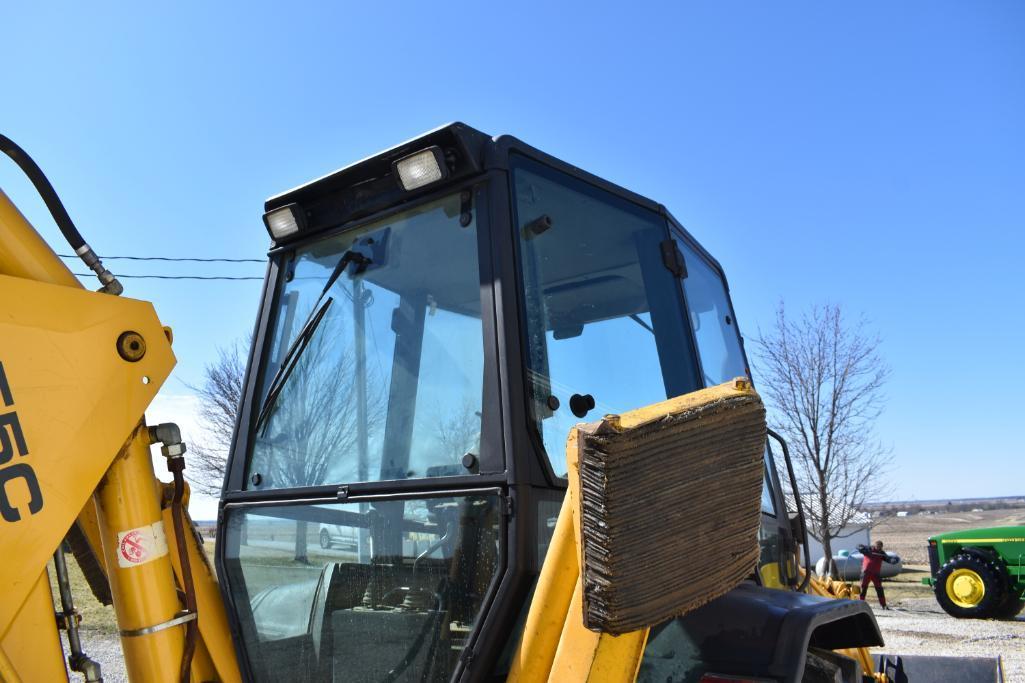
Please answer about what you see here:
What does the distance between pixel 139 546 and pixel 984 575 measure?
15501 millimetres

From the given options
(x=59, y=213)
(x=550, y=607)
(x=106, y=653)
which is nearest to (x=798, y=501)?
(x=550, y=607)

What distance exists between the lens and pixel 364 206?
8.79ft

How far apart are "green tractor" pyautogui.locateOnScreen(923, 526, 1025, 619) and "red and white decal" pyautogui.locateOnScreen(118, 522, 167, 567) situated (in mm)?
15388

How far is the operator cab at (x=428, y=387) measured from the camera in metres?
2.19

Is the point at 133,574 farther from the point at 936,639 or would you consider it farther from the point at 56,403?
the point at 936,639

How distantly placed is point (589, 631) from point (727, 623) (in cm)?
69

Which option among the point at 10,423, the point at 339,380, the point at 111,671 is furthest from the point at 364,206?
the point at 111,671

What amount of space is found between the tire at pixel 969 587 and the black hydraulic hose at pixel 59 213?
15.6 m

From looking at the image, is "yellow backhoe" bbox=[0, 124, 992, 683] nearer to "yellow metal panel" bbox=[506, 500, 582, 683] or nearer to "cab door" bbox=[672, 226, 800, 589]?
"yellow metal panel" bbox=[506, 500, 582, 683]

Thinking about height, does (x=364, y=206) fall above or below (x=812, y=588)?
above

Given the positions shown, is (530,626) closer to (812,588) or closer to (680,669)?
(680,669)

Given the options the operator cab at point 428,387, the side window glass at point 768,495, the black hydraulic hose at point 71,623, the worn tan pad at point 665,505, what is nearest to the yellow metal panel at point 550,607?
the worn tan pad at point 665,505

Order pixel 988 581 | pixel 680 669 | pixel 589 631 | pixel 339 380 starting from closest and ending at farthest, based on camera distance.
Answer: pixel 589 631
pixel 680 669
pixel 339 380
pixel 988 581

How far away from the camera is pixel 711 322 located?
137 inches
